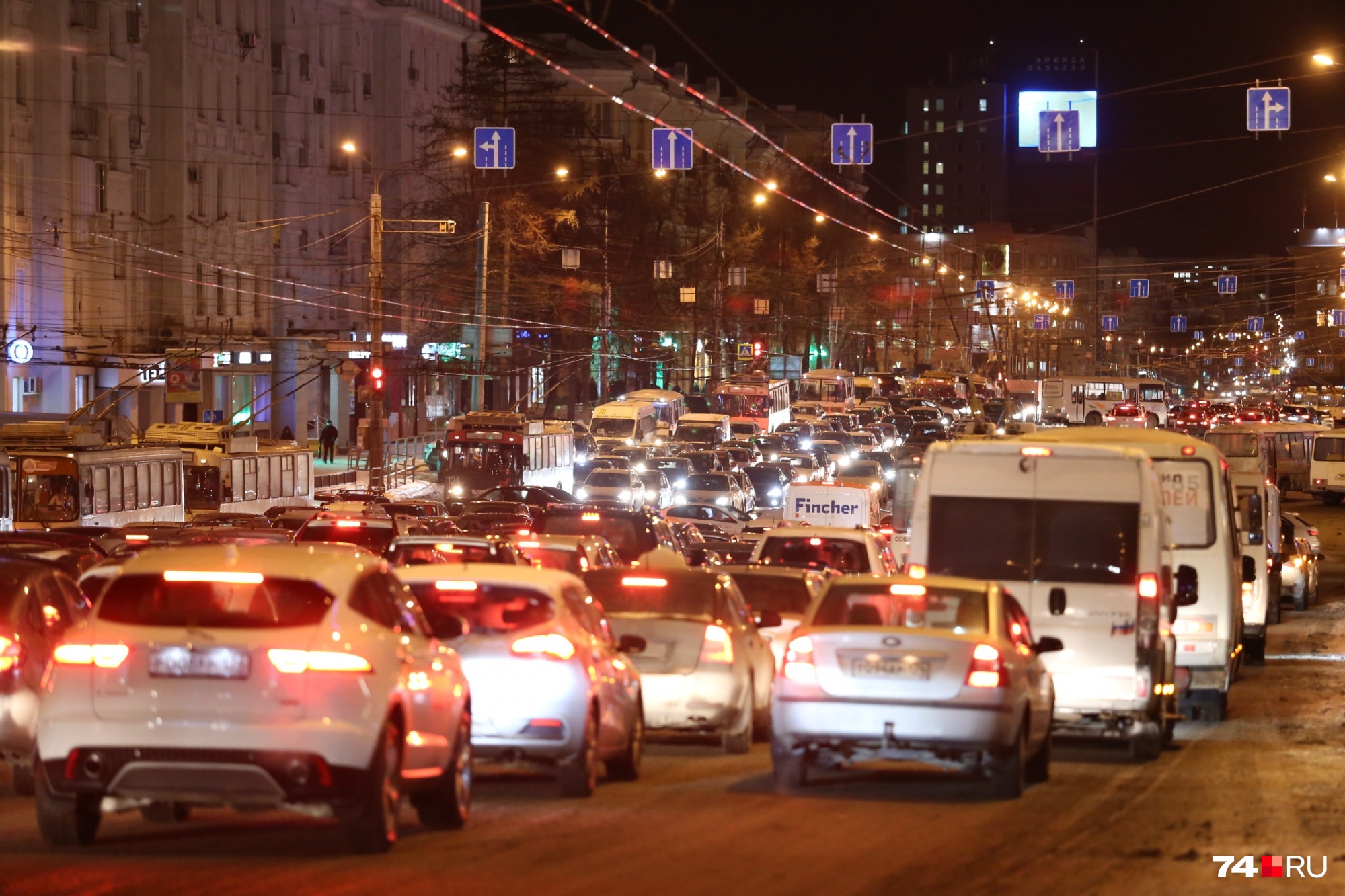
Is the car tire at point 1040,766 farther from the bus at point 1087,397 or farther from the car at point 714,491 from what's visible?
the bus at point 1087,397

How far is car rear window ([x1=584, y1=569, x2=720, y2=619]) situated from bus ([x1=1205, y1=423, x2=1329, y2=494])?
42.1 meters

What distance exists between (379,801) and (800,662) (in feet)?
12.6

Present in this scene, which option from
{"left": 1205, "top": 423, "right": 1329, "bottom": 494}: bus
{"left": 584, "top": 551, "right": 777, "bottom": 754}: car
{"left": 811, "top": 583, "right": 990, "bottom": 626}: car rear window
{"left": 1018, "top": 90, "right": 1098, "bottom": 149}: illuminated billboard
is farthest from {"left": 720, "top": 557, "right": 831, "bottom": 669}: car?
{"left": 1205, "top": 423, "right": 1329, "bottom": 494}: bus

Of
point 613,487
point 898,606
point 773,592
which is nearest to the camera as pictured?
point 898,606

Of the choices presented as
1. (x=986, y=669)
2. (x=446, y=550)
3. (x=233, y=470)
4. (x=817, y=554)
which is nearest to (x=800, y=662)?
(x=986, y=669)

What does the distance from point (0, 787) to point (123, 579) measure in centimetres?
430

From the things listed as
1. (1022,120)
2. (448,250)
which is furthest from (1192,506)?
(448,250)

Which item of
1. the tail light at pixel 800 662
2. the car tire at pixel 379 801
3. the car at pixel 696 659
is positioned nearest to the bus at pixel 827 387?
the car at pixel 696 659

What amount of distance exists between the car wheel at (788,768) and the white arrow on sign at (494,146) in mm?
31597

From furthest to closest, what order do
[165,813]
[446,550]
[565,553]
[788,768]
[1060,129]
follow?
[1060,129]
[565,553]
[446,550]
[788,768]
[165,813]

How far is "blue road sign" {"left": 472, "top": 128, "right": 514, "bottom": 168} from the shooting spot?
1721 inches

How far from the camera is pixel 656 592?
15953mm

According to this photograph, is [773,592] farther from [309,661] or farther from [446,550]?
[309,661]

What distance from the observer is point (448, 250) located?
7912cm
